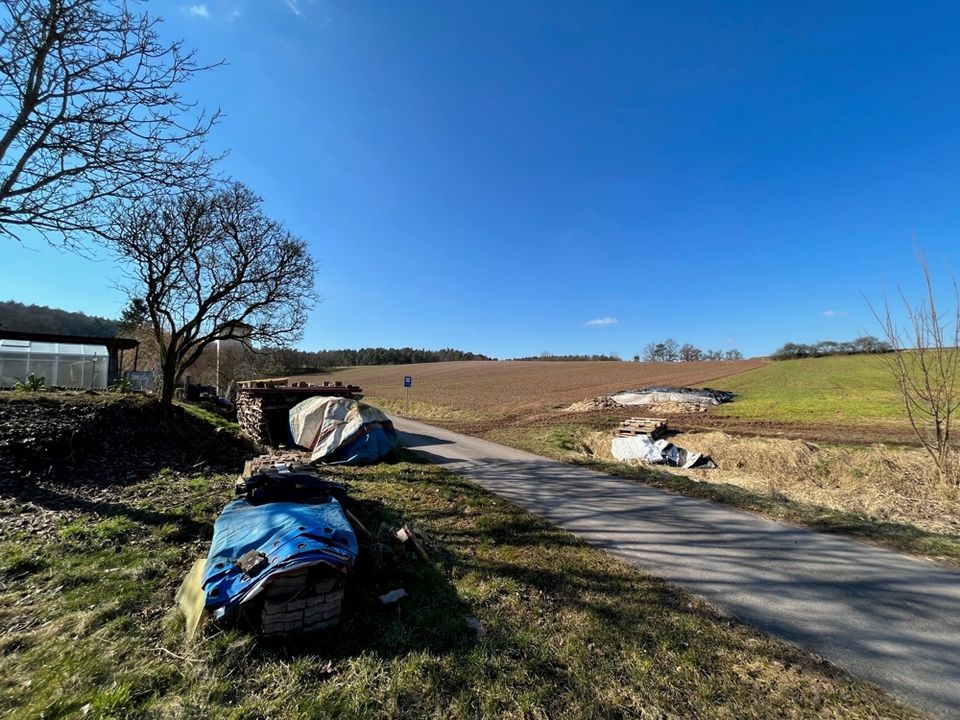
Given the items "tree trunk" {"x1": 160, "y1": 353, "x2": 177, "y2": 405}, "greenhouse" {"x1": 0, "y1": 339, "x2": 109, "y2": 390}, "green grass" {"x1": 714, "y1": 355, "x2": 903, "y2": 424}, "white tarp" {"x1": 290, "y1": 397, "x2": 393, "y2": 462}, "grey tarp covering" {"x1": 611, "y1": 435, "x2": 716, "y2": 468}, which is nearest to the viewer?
"white tarp" {"x1": 290, "y1": 397, "x2": 393, "y2": 462}

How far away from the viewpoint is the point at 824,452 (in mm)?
12383

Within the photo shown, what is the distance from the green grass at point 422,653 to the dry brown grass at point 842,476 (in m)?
5.70

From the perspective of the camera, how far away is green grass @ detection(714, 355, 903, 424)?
746 inches

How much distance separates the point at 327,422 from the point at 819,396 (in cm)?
2905

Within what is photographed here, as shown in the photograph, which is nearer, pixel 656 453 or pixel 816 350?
pixel 656 453

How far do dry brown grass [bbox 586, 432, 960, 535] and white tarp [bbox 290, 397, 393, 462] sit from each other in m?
8.86

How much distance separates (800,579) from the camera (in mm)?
4156

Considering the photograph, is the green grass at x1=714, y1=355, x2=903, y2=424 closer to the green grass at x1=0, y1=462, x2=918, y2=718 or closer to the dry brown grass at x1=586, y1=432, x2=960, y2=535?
the dry brown grass at x1=586, y1=432, x2=960, y2=535

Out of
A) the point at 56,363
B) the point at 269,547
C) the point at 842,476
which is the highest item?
the point at 56,363

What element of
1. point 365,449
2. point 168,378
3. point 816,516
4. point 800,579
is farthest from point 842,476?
point 168,378

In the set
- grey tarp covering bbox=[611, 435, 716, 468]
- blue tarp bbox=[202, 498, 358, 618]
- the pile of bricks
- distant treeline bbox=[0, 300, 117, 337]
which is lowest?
grey tarp covering bbox=[611, 435, 716, 468]

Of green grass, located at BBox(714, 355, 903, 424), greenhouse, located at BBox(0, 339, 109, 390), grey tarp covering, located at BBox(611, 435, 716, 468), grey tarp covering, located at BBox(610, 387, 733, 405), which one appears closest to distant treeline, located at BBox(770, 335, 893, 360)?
green grass, located at BBox(714, 355, 903, 424)

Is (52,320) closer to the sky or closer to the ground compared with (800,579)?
closer to the sky

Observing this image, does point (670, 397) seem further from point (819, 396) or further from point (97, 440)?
point (97, 440)
